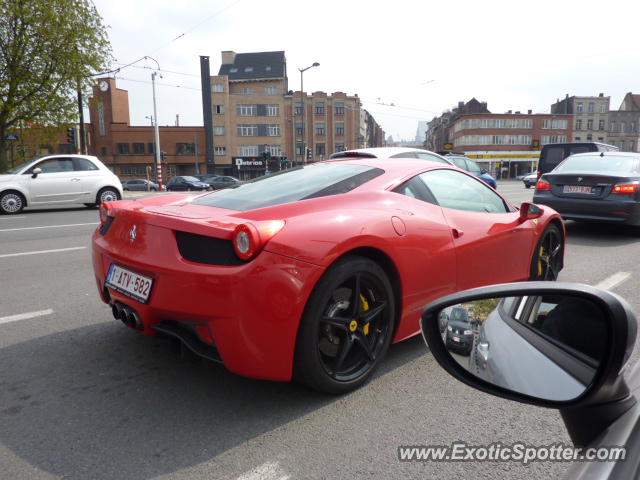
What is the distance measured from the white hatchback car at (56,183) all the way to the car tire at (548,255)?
1224 centimetres

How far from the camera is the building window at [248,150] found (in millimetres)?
Result: 65875

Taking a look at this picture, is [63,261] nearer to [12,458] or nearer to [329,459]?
[12,458]

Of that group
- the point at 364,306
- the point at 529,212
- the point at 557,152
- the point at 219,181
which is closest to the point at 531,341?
the point at 364,306

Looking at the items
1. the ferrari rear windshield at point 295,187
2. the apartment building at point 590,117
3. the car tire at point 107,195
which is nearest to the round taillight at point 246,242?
the ferrari rear windshield at point 295,187

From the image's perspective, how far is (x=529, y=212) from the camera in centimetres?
378

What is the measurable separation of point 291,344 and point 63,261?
16.0ft

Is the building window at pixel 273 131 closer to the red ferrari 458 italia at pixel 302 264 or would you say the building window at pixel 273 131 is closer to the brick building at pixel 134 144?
the brick building at pixel 134 144

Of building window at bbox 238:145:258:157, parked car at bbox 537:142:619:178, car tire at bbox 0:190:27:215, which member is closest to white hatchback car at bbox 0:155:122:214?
car tire at bbox 0:190:27:215

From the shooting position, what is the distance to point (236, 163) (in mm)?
65000

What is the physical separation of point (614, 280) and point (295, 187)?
394cm

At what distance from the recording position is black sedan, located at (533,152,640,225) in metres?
7.45

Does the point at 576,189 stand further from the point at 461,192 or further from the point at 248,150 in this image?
the point at 248,150

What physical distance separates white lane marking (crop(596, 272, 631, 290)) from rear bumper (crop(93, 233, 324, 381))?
3.82 meters

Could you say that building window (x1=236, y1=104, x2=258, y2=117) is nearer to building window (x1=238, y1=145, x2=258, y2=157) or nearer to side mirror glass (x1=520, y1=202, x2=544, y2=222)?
building window (x1=238, y1=145, x2=258, y2=157)
